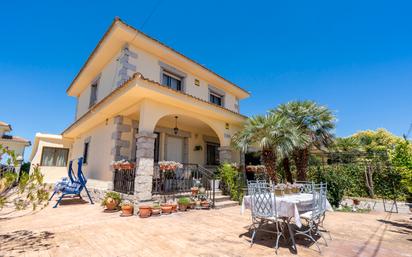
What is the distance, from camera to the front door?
402 inches

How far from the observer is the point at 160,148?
9859 mm

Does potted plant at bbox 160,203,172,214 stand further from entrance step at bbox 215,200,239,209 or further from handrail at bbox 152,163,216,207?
entrance step at bbox 215,200,239,209

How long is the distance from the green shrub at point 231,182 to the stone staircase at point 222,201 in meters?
0.25

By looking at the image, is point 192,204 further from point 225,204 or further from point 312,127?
point 312,127

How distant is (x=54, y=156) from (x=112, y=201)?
11852 millimetres

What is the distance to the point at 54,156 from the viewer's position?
1518 cm

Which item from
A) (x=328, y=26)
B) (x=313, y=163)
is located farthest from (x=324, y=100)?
(x=313, y=163)

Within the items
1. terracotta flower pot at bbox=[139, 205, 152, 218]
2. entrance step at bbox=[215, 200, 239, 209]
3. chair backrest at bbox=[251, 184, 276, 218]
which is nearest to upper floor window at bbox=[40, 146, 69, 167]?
terracotta flower pot at bbox=[139, 205, 152, 218]

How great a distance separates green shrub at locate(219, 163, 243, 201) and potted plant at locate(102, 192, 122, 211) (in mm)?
4199

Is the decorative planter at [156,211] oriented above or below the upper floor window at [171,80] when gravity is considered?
below

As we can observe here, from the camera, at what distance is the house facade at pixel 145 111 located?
670 centimetres

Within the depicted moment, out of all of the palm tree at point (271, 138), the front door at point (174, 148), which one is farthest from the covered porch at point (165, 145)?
the palm tree at point (271, 138)

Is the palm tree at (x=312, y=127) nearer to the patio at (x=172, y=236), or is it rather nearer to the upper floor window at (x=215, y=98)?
the patio at (x=172, y=236)

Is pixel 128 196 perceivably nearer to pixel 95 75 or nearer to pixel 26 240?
pixel 26 240
